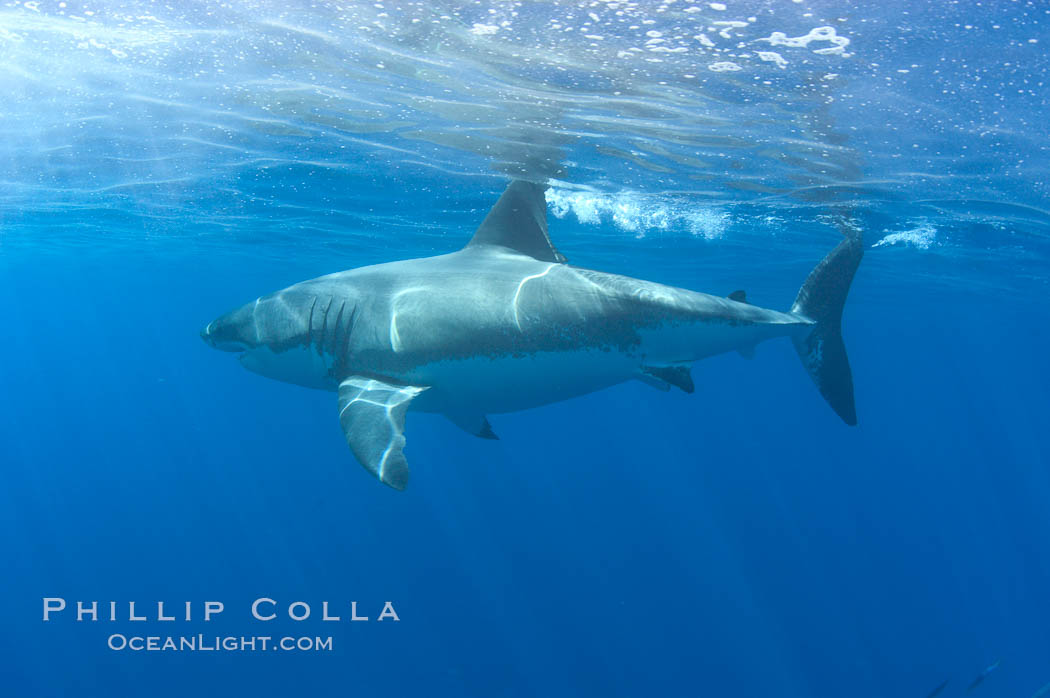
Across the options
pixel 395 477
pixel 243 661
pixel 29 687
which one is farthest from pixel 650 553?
pixel 395 477

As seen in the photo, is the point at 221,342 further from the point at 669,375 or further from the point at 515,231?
the point at 669,375

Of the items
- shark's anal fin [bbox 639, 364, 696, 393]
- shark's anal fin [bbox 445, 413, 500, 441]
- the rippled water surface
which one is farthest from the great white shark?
the rippled water surface

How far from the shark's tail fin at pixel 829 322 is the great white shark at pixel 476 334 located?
0.57 metres

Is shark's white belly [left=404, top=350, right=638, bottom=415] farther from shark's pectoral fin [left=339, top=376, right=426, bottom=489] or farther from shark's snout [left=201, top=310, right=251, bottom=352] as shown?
shark's snout [left=201, top=310, right=251, bottom=352]

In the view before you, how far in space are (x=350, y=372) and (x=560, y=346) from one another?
201cm

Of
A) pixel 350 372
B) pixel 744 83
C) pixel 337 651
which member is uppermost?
pixel 744 83

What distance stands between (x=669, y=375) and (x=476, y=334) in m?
1.76

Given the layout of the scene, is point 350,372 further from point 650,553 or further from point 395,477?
point 650,553

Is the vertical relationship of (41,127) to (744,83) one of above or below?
below

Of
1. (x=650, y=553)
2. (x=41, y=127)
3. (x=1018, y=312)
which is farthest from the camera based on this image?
(x=1018, y=312)

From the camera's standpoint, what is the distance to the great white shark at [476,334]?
5691 millimetres

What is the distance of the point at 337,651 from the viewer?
2114cm

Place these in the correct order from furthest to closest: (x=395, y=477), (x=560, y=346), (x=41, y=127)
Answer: (x=41, y=127) → (x=560, y=346) → (x=395, y=477)

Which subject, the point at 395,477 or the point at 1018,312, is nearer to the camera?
the point at 395,477
